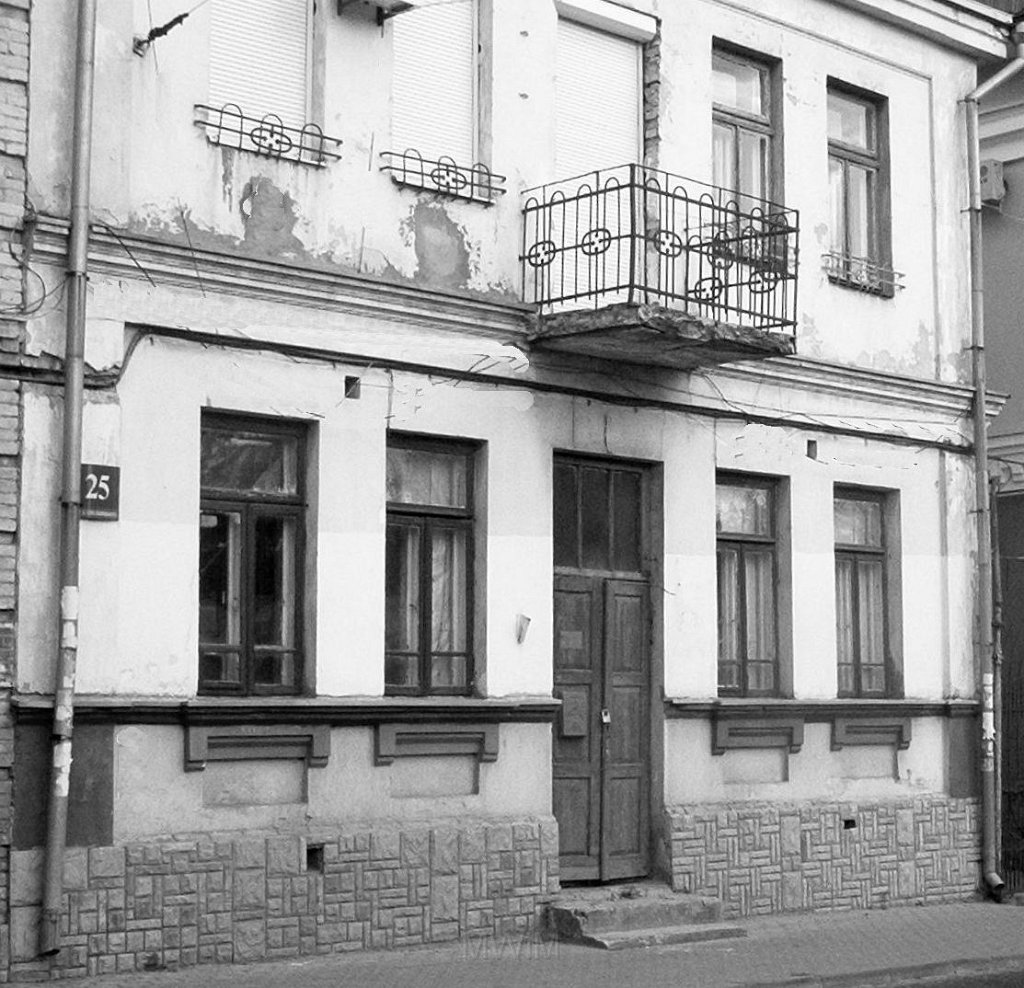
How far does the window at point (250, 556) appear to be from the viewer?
38.0 ft

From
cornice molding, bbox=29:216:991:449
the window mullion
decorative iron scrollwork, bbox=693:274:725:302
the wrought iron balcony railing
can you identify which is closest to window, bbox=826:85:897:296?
cornice molding, bbox=29:216:991:449

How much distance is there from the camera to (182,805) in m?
11.1

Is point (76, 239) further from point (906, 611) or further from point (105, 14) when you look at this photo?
point (906, 611)

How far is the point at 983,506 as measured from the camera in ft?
54.7


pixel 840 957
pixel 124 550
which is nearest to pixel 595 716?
pixel 840 957

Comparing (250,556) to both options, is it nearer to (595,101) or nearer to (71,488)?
(71,488)

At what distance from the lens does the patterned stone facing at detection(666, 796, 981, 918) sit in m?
14.0

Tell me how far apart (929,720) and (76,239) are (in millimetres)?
8887

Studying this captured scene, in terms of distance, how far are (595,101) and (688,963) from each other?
634cm

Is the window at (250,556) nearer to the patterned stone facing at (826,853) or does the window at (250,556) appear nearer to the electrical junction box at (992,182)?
the patterned stone facing at (826,853)

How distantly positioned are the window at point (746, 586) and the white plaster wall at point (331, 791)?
2373 millimetres

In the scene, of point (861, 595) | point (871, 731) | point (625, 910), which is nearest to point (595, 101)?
point (861, 595)

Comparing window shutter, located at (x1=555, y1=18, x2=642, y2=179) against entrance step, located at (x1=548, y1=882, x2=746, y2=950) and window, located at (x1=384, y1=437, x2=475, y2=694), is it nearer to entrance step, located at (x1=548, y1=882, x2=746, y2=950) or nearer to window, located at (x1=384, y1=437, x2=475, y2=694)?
window, located at (x1=384, y1=437, x2=475, y2=694)

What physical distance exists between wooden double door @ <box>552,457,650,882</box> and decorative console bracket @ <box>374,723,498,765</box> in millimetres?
920
